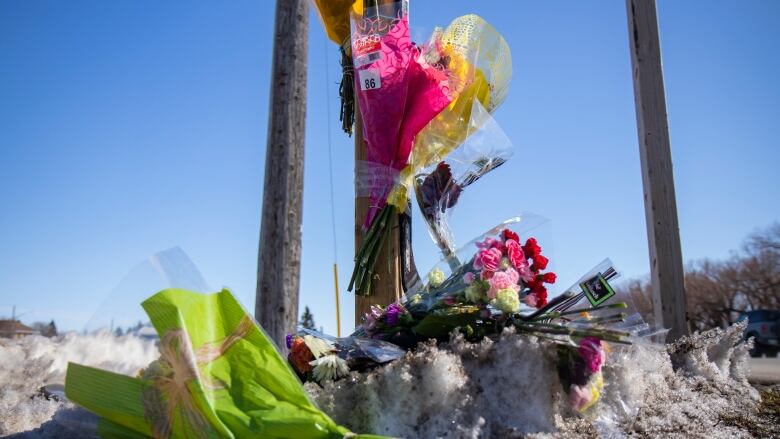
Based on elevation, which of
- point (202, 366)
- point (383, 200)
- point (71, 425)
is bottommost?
point (71, 425)

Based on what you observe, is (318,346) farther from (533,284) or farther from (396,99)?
(396,99)

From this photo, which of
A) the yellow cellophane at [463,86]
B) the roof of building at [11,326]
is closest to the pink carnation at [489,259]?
the yellow cellophane at [463,86]

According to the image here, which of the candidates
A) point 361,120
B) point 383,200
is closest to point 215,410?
point 383,200

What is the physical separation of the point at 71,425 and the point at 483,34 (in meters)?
2.30

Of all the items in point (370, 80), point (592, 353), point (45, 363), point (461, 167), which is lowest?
point (592, 353)

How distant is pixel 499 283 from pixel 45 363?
1.83 metres

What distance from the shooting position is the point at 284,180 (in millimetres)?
4344

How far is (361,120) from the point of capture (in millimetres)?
2902

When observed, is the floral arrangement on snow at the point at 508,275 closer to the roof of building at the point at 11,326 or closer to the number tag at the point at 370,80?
the number tag at the point at 370,80

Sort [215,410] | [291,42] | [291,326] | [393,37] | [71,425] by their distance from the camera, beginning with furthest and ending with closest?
[291,42], [291,326], [393,37], [71,425], [215,410]

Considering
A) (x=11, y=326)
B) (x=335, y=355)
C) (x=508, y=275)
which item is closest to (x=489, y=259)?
(x=508, y=275)

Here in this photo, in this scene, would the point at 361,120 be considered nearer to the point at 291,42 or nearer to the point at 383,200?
the point at 383,200

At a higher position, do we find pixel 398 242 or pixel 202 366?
pixel 398 242

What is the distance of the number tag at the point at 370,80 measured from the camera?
271 centimetres
